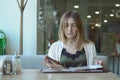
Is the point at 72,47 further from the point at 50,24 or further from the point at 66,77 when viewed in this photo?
the point at 50,24

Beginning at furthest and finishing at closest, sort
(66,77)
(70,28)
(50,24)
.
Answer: (50,24)
(70,28)
(66,77)

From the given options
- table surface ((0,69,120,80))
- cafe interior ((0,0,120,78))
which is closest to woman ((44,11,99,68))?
table surface ((0,69,120,80))

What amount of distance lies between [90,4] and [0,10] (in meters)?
1.59

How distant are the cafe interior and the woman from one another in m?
2.20

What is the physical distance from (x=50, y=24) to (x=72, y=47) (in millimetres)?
2537

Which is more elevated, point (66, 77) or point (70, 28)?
point (70, 28)

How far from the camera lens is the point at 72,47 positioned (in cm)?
276

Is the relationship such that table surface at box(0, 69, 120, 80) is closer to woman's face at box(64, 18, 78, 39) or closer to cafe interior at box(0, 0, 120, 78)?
woman's face at box(64, 18, 78, 39)

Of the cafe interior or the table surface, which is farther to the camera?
the cafe interior

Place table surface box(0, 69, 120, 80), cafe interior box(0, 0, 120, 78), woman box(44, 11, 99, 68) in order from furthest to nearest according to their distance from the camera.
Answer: cafe interior box(0, 0, 120, 78)
woman box(44, 11, 99, 68)
table surface box(0, 69, 120, 80)

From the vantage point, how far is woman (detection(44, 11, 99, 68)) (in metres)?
2.71

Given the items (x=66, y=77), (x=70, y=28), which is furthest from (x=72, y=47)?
(x=66, y=77)

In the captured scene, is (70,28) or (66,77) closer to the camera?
(66,77)

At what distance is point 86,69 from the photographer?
94.7 inches
